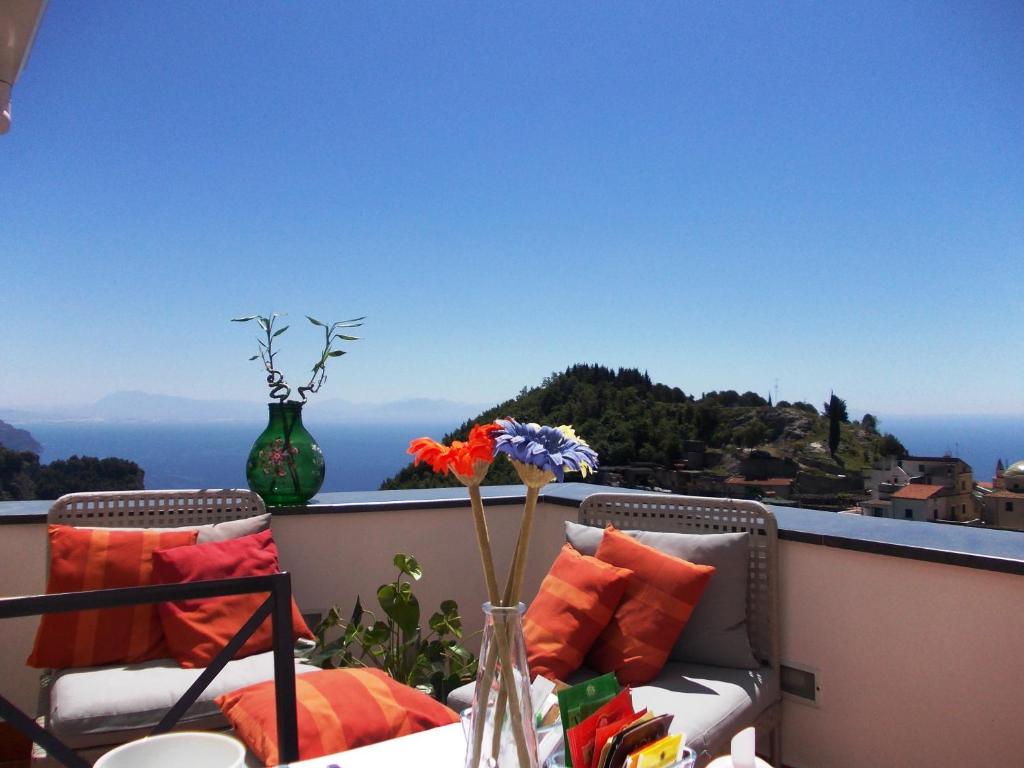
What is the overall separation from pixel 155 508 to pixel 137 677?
60 centimetres

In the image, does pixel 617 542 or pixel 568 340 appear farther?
pixel 568 340

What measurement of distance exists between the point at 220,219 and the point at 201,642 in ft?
52.8

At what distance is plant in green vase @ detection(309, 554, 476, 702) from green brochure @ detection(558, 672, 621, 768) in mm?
1314

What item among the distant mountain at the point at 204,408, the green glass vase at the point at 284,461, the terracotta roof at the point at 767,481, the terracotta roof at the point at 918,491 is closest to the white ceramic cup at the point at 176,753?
the green glass vase at the point at 284,461

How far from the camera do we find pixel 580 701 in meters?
0.97

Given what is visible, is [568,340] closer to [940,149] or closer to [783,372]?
[783,372]

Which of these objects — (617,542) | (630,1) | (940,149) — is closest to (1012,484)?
(617,542)

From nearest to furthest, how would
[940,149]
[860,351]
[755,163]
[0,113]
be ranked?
[0,113] < [755,163] < [940,149] < [860,351]

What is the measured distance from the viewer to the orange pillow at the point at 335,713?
1.40 metres

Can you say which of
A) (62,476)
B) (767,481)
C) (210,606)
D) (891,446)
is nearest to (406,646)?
(210,606)

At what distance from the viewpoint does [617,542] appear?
2139mm

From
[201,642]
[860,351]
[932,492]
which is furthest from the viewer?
[860,351]

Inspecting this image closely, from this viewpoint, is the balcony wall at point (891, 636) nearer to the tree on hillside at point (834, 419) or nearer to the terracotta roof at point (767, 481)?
the terracotta roof at point (767, 481)

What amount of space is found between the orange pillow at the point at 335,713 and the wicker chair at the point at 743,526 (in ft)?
3.00
